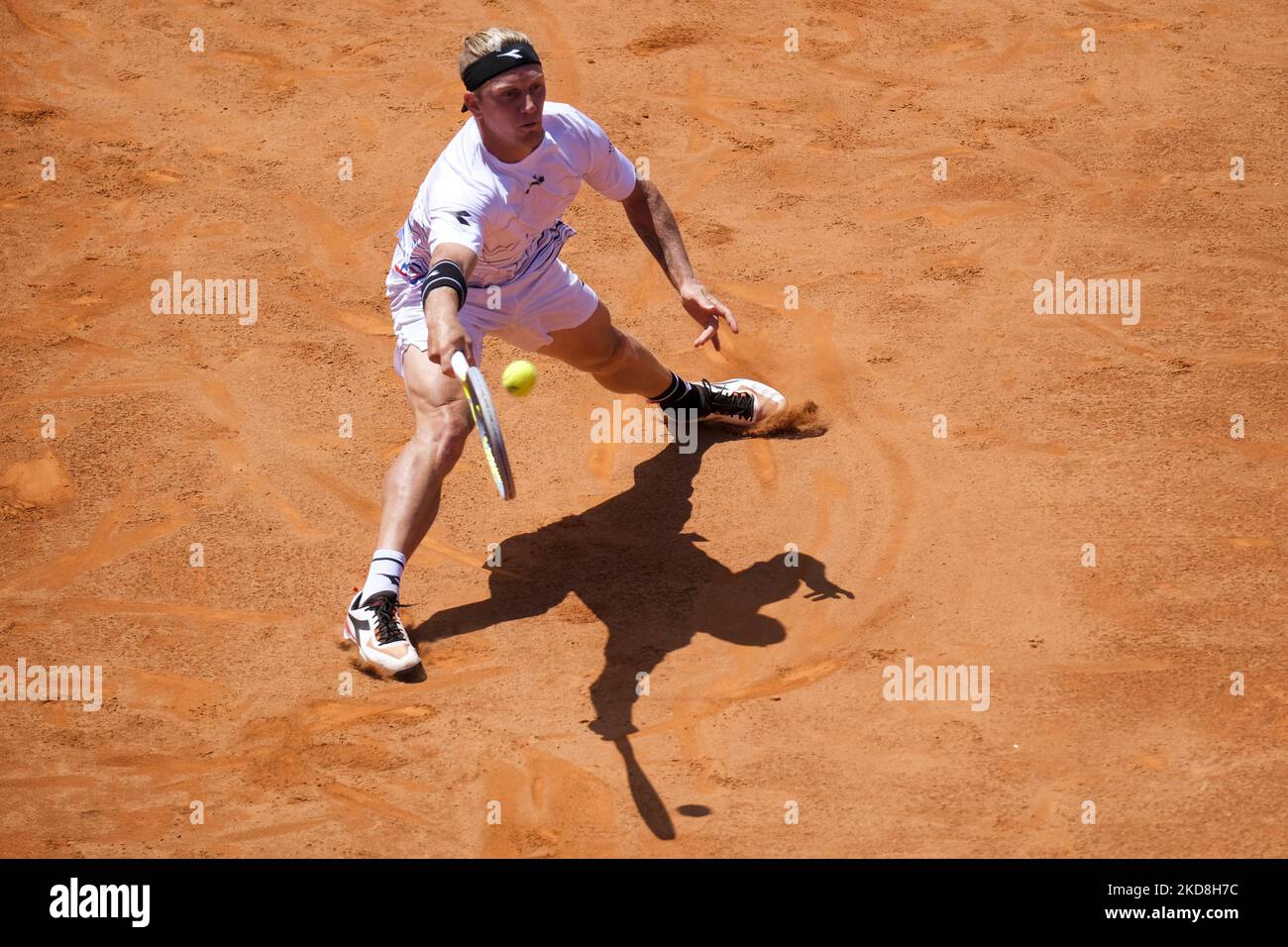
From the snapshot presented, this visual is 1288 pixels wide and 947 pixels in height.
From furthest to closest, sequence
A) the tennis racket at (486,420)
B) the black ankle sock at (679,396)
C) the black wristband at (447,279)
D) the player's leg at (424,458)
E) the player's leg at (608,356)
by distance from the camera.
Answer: the black ankle sock at (679,396) < the player's leg at (608,356) < the player's leg at (424,458) < the black wristband at (447,279) < the tennis racket at (486,420)

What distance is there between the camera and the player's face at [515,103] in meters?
5.17

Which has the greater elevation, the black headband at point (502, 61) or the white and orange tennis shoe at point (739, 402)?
the black headband at point (502, 61)

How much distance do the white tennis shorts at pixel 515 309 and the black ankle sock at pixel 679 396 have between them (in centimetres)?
68

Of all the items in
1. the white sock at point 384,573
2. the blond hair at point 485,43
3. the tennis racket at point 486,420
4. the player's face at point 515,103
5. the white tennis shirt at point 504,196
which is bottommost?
the white sock at point 384,573

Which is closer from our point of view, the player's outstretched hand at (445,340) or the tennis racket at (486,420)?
the tennis racket at (486,420)

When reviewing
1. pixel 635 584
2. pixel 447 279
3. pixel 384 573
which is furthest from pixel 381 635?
pixel 447 279

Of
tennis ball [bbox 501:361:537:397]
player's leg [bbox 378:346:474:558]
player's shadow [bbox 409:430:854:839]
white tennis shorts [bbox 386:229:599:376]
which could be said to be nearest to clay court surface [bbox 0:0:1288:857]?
player's shadow [bbox 409:430:854:839]

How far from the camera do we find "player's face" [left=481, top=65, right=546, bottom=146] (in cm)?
517

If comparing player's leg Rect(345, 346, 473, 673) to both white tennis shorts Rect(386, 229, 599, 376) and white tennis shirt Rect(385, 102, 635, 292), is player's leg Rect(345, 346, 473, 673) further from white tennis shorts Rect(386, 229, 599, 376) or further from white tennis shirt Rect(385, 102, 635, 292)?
white tennis shirt Rect(385, 102, 635, 292)

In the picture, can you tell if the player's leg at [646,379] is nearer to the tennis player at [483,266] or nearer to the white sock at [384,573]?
the tennis player at [483,266]

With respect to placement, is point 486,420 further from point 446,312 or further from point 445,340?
point 446,312

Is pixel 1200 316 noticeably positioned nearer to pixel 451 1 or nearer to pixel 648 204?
pixel 648 204

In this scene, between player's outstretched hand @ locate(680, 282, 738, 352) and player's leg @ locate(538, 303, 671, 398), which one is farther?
player's leg @ locate(538, 303, 671, 398)

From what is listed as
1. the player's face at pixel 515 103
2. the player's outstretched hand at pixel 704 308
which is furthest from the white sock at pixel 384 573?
the player's face at pixel 515 103
